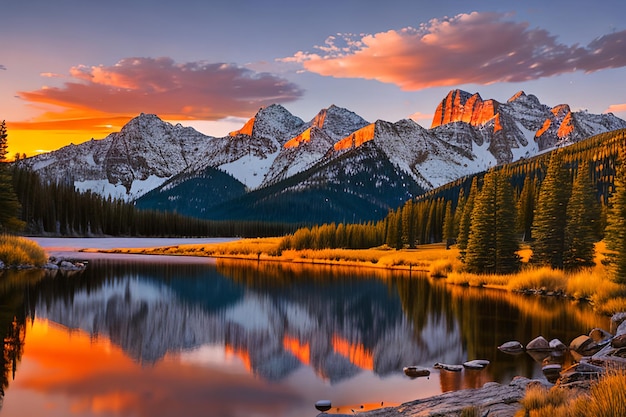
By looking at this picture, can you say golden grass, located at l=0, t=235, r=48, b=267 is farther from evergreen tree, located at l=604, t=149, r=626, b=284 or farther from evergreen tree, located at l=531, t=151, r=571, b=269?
evergreen tree, located at l=604, t=149, r=626, b=284

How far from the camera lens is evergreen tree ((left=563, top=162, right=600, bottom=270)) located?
48344 mm

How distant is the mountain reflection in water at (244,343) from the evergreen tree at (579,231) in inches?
478

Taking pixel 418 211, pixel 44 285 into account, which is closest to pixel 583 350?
pixel 44 285

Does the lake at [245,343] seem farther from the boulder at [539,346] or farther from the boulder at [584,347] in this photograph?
the boulder at [584,347]

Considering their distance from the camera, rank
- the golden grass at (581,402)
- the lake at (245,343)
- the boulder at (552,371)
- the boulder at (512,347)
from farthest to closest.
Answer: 1. the boulder at (512,347)
2. the boulder at (552,371)
3. the lake at (245,343)
4. the golden grass at (581,402)

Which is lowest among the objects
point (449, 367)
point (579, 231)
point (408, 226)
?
point (449, 367)

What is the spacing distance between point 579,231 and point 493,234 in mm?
7511

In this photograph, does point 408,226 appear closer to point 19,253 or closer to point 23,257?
point 23,257

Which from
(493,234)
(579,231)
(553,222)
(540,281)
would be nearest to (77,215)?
(493,234)

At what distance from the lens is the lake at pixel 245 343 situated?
14.5 metres

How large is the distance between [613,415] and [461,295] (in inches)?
1313

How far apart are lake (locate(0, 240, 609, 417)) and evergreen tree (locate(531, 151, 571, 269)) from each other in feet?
42.0

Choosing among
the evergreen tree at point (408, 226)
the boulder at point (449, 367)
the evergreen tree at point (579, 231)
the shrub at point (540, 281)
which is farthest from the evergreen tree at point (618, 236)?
the evergreen tree at point (408, 226)

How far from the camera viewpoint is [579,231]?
48375 mm
